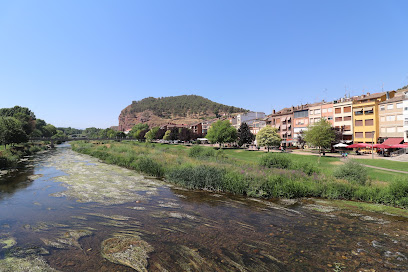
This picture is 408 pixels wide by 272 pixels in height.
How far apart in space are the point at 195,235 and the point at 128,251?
320 cm

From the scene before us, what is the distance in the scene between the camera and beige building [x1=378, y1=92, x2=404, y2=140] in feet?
165

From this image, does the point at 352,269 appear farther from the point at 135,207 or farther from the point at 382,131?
the point at 382,131

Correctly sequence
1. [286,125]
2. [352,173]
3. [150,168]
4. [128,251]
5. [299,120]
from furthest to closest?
[286,125] → [299,120] → [150,168] → [352,173] → [128,251]

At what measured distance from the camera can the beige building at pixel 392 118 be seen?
50.2m

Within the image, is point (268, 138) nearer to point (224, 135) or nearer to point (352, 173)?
point (224, 135)

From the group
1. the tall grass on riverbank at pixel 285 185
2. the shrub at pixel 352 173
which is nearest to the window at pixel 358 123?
the tall grass on riverbank at pixel 285 185

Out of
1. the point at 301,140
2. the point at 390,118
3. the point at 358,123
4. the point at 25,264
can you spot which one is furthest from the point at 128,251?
the point at 358,123

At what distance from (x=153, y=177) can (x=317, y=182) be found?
1837cm

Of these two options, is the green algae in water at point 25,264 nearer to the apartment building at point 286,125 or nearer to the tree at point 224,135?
the tree at point 224,135

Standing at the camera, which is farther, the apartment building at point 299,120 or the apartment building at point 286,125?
the apartment building at point 286,125

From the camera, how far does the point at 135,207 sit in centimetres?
1542

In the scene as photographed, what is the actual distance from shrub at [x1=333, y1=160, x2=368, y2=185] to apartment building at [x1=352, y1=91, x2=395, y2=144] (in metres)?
44.3

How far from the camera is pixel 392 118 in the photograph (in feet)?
170

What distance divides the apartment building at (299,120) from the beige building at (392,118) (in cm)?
2158
